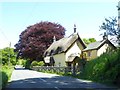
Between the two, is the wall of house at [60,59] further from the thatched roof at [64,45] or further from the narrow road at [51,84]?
the narrow road at [51,84]

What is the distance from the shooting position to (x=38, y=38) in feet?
263

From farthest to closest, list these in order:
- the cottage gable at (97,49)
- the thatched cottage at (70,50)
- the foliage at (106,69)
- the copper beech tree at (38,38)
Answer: the copper beech tree at (38,38), the thatched cottage at (70,50), the cottage gable at (97,49), the foliage at (106,69)

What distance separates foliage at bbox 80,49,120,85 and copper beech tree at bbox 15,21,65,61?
133 feet

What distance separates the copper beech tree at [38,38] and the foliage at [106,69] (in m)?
40.4

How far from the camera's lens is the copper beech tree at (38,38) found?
262 feet

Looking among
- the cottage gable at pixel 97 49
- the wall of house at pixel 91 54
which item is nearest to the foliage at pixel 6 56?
the wall of house at pixel 91 54

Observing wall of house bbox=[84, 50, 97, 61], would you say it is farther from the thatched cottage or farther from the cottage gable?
the thatched cottage

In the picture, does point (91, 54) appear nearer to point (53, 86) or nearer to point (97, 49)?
point (97, 49)

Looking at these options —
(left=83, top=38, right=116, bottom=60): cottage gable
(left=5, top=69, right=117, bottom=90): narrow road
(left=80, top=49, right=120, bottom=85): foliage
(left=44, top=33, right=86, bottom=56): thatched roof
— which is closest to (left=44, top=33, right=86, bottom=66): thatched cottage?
(left=44, top=33, right=86, bottom=56): thatched roof

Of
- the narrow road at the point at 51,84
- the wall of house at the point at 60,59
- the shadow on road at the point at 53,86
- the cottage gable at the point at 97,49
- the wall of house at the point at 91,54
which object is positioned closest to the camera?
the shadow on road at the point at 53,86

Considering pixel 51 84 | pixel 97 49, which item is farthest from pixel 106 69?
pixel 97 49

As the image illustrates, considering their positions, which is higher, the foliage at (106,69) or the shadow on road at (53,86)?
the foliage at (106,69)

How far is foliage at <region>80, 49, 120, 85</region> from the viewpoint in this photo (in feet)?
85.9

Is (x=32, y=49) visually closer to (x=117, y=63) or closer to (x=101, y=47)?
(x=101, y=47)
